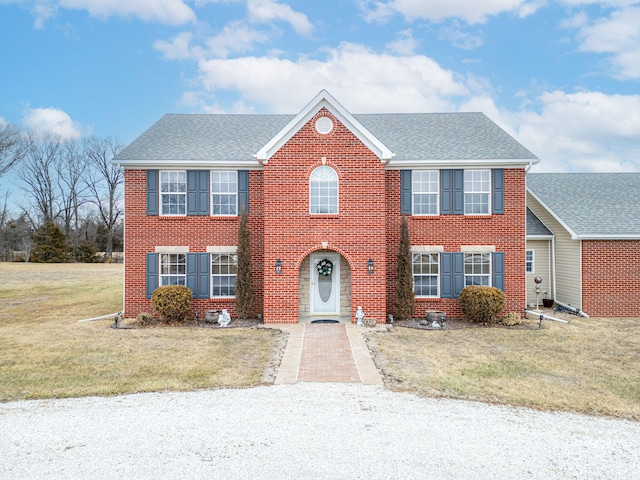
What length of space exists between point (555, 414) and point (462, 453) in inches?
98.1

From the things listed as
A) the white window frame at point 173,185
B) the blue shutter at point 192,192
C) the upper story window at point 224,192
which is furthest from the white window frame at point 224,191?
the white window frame at point 173,185

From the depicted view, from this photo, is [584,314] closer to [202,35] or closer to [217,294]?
[217,294]

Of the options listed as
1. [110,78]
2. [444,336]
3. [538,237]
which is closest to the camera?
[444,336]

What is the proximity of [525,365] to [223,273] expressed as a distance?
1066 centimetres

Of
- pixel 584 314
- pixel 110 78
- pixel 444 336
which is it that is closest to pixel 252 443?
pixel 444 336

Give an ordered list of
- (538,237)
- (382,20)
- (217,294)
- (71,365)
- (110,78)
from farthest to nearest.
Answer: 1. (110,78)
2. (382,20)
3. (538,237)
4. (217,294)
5. (71,365)

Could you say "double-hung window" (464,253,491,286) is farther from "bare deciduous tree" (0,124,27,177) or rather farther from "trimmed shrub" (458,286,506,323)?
"bare deciduous tree" (0,124,27,177)

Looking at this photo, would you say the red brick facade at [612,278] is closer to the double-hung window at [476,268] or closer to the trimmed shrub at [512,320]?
the trimmed shrub at [512,320]

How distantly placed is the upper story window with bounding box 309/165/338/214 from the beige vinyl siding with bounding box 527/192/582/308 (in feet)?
32.8

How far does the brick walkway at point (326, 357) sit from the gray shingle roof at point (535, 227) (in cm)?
1010

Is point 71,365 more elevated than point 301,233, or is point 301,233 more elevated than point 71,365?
point 301,233

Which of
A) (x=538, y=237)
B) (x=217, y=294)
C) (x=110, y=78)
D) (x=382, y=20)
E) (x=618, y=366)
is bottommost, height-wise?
(x=618, y=366)

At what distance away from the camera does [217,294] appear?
640 inches

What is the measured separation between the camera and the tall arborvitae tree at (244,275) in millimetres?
15484
